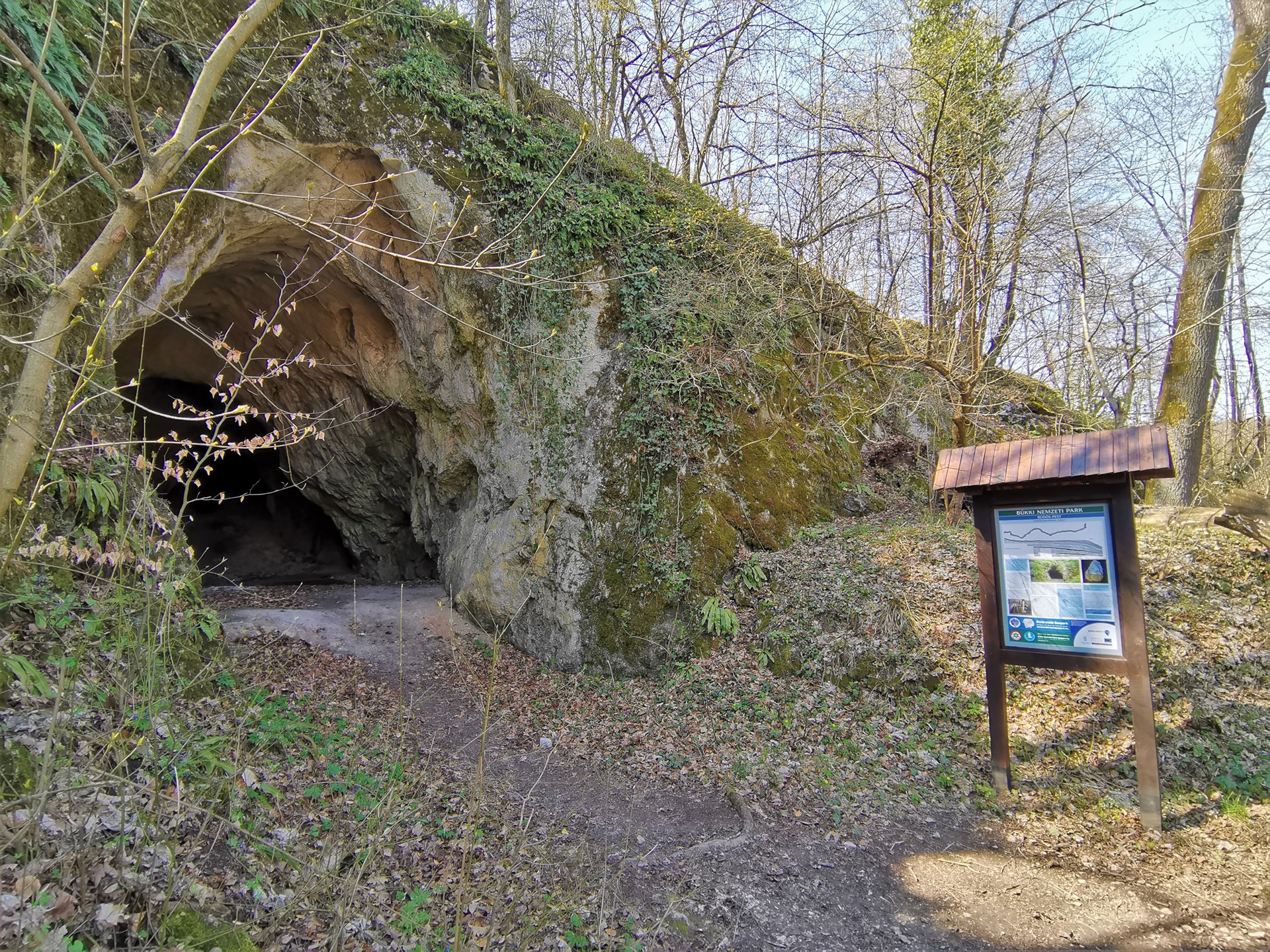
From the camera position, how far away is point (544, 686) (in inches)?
298

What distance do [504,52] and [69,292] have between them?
968 centimetres

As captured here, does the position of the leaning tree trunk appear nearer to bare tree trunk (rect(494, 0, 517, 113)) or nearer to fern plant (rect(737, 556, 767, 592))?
fern plant (rect(737, 556, 767, 592))

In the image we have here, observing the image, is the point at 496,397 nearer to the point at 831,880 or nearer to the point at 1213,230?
the point at 831,880

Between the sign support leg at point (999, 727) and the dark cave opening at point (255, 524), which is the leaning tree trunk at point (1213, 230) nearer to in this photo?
the sign support leg at point (999, 727)

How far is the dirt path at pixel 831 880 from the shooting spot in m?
3.63

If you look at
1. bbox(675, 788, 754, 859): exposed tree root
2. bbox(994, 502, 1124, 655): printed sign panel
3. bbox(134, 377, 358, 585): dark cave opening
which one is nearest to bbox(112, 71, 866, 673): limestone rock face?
bbox(675, 788, 754, 859): exposed tree root

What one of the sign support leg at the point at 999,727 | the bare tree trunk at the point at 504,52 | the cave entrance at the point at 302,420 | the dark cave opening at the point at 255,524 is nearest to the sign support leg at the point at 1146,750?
the sign support leg at the point at 999,727

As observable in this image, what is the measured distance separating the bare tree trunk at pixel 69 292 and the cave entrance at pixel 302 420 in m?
5.49

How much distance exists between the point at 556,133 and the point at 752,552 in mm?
7175

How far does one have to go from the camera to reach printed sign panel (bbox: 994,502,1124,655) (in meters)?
4.56

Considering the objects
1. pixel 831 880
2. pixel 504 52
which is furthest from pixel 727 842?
pixel 504 52

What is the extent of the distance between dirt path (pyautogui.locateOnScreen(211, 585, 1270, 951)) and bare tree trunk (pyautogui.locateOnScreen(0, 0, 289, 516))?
114 inches

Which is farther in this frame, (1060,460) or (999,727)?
(999,727)

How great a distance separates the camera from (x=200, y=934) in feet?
Result: 8.44
